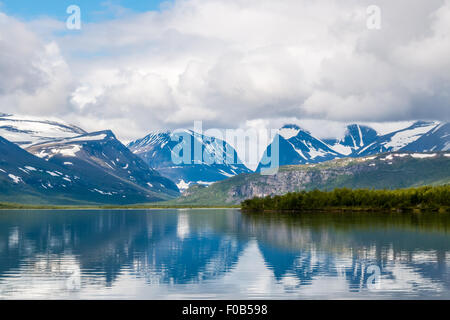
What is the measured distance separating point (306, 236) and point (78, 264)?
63290 millimetres

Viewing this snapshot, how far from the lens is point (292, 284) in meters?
63.4

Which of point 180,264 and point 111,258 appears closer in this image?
point 180,264
